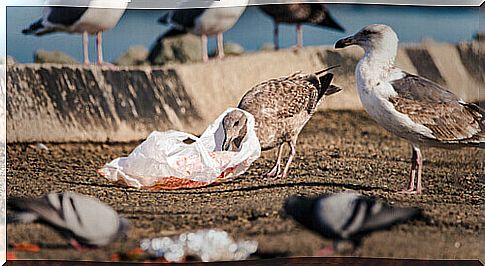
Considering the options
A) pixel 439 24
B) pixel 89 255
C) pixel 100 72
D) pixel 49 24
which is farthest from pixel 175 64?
pixel 439 24

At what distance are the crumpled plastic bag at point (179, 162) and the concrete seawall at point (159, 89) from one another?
0.12 ft

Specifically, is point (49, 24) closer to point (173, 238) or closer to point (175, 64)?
point (175, 64)

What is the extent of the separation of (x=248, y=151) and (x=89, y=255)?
0.61 meters

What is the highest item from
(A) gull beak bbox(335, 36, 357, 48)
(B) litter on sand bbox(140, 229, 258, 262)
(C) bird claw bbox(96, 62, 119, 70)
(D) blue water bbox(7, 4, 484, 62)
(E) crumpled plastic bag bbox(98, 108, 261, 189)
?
(D) blue water bbox(7, 4, 484, 62)

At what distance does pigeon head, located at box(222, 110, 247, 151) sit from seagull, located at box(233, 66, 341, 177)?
0.03 metres

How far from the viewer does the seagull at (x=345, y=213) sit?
243 centimetres

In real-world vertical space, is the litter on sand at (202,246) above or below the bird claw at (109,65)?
below

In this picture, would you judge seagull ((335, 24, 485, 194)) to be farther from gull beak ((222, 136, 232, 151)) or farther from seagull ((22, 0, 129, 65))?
seagull ((22, 0, 129, 65))

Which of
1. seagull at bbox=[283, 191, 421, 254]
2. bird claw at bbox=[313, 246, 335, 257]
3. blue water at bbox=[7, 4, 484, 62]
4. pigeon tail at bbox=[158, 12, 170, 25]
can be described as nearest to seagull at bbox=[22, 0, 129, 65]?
blue water at bbox=[7, 4, 484, 62]

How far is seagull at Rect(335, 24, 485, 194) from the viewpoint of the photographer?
7.92 ft

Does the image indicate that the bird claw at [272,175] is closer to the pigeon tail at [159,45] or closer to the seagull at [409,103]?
the seagull at [409,103]

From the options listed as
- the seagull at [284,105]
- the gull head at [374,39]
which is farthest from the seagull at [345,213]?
the gull head at [374,39]

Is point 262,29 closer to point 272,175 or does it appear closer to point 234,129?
point 234,129

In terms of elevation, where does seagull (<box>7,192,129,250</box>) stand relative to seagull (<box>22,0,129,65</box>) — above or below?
below
